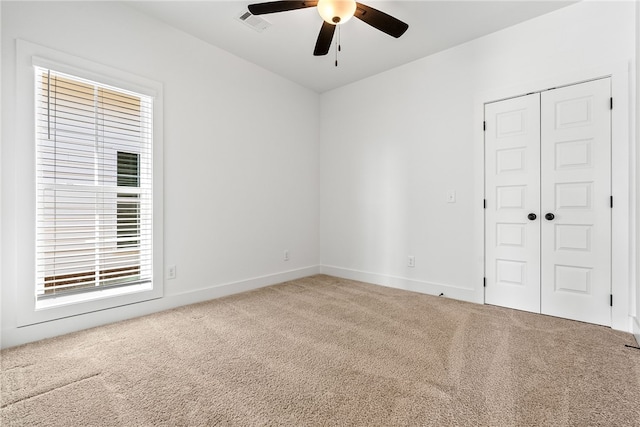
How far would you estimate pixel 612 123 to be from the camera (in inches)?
91.4

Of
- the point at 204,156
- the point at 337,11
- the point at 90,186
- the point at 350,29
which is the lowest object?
the point at 90,186

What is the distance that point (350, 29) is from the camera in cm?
279

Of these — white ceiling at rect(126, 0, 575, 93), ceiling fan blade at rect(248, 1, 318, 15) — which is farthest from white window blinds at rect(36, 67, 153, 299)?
ceiling fan blade at rect(248, 1, 318, 15)

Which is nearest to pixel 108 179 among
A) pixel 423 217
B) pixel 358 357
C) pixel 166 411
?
pixel 166 411

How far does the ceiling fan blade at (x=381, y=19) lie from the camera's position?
2.04 metres

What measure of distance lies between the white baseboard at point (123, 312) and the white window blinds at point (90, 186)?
0.22 metres

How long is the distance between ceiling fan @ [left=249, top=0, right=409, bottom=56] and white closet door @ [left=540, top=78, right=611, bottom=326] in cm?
161

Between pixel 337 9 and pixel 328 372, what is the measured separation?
230 centimetres

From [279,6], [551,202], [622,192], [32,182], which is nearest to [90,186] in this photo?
[32,182]

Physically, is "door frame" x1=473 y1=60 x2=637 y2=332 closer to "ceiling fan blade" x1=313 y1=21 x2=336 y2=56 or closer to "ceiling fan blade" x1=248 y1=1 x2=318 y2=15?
"ceiling fan blade" x1=313 y1=21 x2=336 y2=56

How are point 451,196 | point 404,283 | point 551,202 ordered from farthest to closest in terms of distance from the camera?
point 404,283 < point 451,196 < point 551,202

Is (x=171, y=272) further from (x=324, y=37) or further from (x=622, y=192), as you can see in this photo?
(x=622, y=192)

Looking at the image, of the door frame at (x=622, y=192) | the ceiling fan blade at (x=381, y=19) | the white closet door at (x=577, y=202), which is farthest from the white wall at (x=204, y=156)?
the door frame at (x=622, y=192)

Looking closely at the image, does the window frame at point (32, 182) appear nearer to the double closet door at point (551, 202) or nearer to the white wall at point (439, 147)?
the white wall at point (439, 147)
